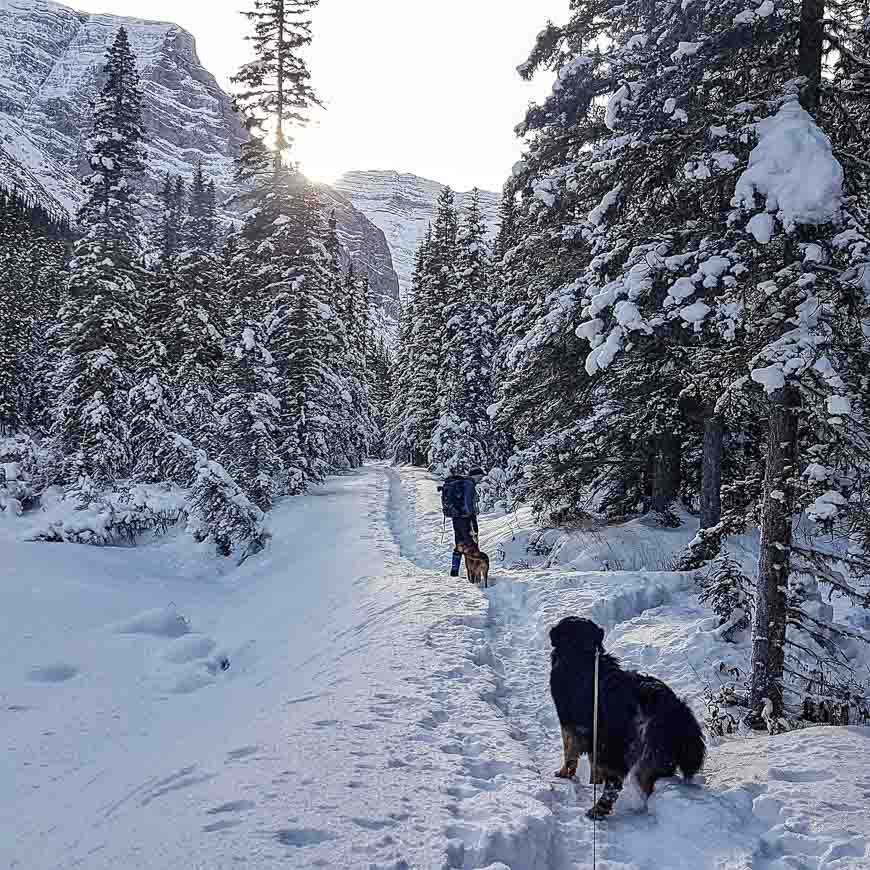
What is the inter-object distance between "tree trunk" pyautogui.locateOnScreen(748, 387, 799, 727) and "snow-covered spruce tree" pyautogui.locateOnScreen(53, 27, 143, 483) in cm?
2158

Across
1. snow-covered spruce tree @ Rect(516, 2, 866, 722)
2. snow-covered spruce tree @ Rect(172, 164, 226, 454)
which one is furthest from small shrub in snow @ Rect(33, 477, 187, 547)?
snow-covered spruce tree @ Rect(516, 2, 866, 722)

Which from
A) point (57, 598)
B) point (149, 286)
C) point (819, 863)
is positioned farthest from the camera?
point (149, 286)

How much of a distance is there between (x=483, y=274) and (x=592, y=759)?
25.8 meters

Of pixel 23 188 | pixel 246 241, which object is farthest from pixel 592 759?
pixel 23 188

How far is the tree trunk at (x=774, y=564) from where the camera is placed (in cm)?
544

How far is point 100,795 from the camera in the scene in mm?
4973

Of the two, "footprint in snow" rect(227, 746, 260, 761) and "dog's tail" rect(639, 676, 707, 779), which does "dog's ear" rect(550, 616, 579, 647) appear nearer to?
"dog's tail" rect(639, 676, 707, 779)

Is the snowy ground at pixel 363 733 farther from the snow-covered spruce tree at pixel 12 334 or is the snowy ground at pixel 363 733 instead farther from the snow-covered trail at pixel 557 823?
the snow-covered spruce tree at pixel 12 334

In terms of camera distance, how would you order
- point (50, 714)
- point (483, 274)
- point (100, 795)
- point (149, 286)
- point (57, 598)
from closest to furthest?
point (100, 795) → point (50, 714) → point (57, 598) → point (149, 286) → point (483, 274)

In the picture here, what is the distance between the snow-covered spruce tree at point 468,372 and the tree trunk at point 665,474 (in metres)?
14.7

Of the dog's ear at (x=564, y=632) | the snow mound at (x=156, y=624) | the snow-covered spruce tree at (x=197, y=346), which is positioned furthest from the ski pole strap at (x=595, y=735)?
the snow-covered spruce tree at (x=197, y=346)

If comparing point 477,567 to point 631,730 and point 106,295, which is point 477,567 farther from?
point 106,295

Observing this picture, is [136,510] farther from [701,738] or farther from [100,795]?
[701,738]

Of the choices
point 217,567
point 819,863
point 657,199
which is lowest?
point 217,567
